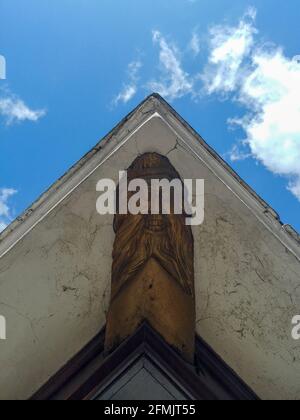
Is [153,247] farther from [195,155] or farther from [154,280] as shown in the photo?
[195,155]

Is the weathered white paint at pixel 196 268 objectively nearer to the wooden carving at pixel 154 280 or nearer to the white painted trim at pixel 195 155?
the white painted trim at pixel 195 155

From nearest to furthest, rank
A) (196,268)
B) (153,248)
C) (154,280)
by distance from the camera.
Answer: (154,280) < (153,248) < (196,268)

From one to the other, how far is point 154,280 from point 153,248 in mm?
367

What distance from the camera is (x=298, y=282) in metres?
4.71

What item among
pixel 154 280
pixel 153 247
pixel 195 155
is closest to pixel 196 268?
pixel 195 155

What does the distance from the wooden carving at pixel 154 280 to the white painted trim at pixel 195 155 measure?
1069 mm

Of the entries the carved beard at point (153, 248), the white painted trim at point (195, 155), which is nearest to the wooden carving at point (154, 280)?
the carved beard at point (153, 248)

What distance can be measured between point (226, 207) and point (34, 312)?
2649 millimetres

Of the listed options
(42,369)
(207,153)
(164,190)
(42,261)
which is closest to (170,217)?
(164,190)

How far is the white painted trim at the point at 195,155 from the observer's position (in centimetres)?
452

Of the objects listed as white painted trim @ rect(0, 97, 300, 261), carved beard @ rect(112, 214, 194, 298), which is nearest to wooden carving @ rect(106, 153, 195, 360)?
carved beard @ rect(112, 214, 194, 298)

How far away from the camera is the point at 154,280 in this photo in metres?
2.96

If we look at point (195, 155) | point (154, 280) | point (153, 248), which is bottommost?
point (154, 280)

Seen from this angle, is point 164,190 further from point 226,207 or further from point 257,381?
point 257,381
